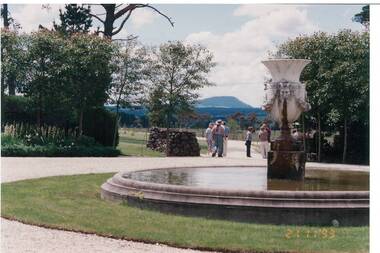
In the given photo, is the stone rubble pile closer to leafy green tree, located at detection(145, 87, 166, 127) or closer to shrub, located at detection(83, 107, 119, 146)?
leafy green tree, located at detection(145, 87, 166, 127)

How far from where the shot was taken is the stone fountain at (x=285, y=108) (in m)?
10.8

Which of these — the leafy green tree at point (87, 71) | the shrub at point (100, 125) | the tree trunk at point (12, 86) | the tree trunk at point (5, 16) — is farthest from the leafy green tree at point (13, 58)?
the tree trunk at point (5, 16)

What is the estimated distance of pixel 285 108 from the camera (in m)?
10.9

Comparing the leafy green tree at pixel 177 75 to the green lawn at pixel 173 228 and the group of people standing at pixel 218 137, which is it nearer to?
the group of people standing at pixel 218 137

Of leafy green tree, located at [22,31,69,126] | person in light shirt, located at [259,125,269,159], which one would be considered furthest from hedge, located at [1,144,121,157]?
person in light shirt, located at [259,125,269,159]

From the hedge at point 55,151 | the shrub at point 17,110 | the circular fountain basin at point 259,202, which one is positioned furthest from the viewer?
the shrub at point 17,110

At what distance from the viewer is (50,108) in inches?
958

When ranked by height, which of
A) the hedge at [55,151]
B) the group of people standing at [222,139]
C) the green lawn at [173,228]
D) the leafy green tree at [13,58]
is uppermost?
the leafy green tree at [13,58]

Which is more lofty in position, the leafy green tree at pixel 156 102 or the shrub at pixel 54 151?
the leafy green tree at pixel 156 102

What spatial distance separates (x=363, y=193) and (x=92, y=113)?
17725 millimetres

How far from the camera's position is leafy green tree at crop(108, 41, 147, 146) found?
25734mm

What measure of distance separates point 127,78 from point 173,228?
1835 centimetres

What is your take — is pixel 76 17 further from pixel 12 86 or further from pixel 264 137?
A: pixel 264 137
